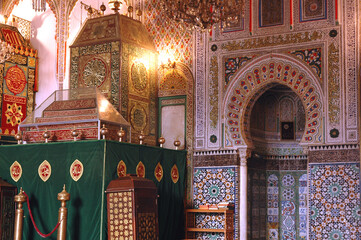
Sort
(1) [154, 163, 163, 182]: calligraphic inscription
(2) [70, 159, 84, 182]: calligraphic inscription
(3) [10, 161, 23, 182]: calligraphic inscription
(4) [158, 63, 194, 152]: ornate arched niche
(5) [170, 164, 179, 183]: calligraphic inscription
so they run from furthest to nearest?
(4) [158, 63, 194, 152]: ornate arched niche
(5) [170, 164, 179, 183]: calligraphic inscription
(1) [154, 163, 163, 182]: calligraphic inscription
(3) [10, 161, 23, 182]: calligraphic inscription
(2) [70, 159, 84, 182]: calligraphic inscription

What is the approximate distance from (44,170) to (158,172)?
1.55m

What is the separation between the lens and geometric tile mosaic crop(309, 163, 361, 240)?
7.62 metres

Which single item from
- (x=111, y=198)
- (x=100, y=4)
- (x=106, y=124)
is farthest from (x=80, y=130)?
(x=100, y=4)

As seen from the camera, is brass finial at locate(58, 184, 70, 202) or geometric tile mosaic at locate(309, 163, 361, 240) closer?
brass finial at locate(58, 184, 70, 202)

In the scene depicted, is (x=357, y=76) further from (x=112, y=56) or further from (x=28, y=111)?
(x=28, y=111)

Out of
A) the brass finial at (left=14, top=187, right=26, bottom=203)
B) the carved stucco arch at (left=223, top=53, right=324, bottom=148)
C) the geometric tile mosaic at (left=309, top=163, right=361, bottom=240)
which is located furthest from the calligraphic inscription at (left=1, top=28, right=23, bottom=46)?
the geometric tile mosaic at (left=309, top=163, right=361, bottom=240)

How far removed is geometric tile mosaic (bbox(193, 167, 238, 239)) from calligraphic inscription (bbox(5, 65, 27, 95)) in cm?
317

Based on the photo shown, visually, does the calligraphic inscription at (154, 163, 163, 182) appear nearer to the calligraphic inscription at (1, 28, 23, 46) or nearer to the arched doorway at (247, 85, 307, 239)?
the arched doorway at (247, 85, 307, 239)

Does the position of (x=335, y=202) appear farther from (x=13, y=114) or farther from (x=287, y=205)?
(x=13, y=114)

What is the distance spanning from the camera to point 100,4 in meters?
9.88

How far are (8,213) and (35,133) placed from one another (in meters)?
1.09

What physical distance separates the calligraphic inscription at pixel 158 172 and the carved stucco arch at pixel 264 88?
111 cm

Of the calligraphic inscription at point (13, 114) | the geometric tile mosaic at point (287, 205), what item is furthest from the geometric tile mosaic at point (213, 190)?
the calligraphic inscription at point (13, 114)

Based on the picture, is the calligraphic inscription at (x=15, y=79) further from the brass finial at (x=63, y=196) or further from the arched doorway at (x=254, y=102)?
the arched doorway at (x=254, y=102)
